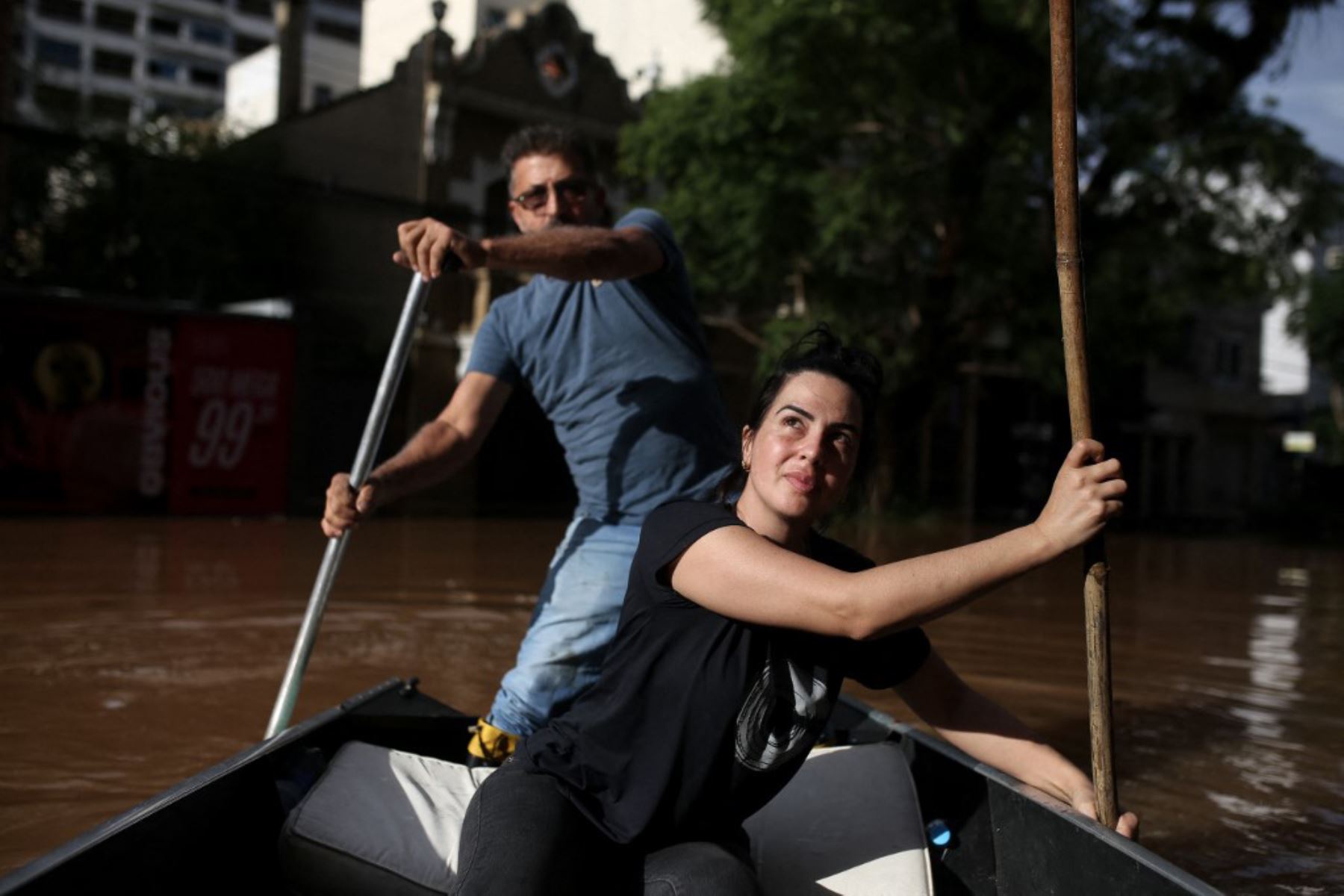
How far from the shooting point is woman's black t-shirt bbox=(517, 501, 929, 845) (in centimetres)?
223

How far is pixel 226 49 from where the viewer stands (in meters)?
62.2

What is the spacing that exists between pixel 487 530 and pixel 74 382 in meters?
4.92

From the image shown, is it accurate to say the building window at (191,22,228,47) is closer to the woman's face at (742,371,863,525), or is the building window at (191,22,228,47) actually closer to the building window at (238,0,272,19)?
the building window at (238,0,272,19)

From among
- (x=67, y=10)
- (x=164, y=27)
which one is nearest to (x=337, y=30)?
(x=164, y=27)

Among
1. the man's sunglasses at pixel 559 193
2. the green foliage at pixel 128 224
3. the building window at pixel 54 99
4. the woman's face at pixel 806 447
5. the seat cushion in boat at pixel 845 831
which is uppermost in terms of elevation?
the building window at pixel 54 99

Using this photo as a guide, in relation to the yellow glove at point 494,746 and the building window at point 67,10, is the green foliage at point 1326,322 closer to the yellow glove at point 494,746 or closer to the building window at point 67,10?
the yellow glove at point 494,746

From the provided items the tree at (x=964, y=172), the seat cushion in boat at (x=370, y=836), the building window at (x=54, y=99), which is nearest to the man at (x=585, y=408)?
the seat cushion in boat at (x=370, y=836)

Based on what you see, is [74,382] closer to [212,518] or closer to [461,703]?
[212,518]

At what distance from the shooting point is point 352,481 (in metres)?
3.27

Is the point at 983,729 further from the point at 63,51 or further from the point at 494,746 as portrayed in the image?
the point at 63,51

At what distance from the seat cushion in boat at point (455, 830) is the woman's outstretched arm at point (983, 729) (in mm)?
259

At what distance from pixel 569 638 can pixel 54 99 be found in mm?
25991

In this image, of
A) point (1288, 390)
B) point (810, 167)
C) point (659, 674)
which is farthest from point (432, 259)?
point (1288, 390)

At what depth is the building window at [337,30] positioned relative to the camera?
56.2 meters
